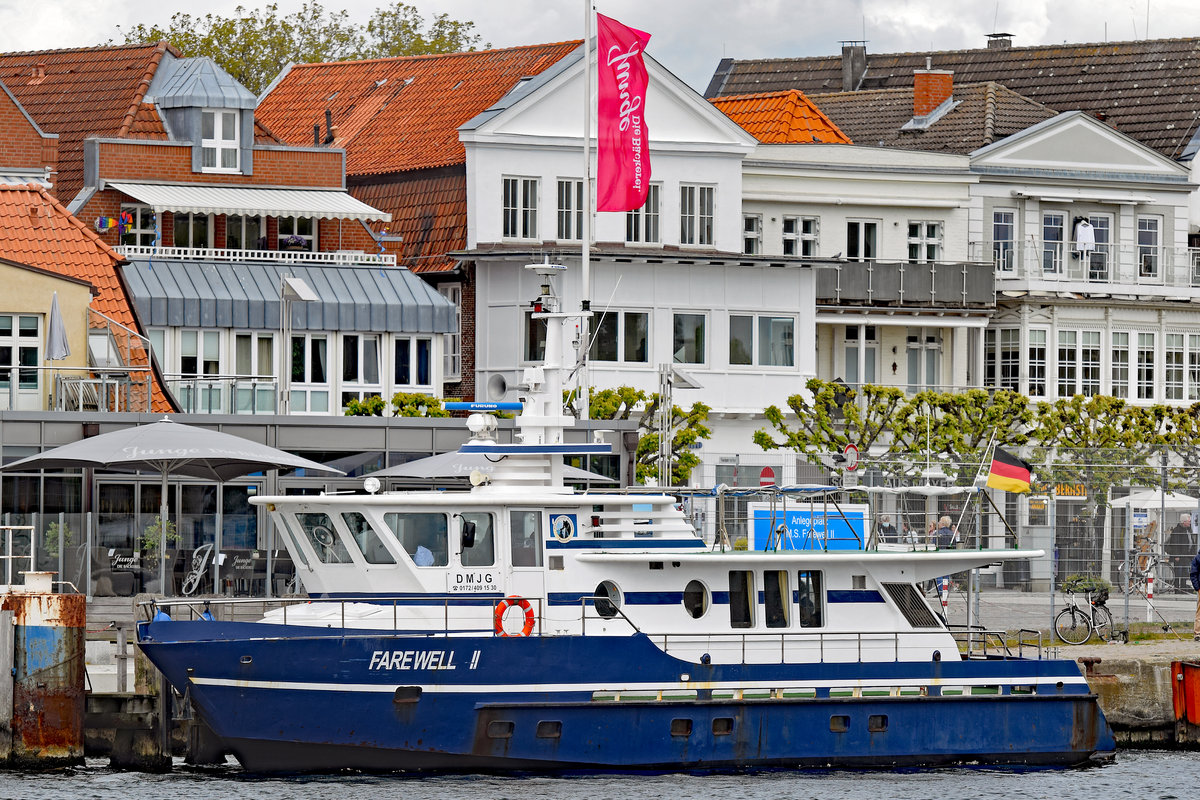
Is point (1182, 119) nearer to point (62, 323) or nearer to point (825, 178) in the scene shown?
point (825, 178)

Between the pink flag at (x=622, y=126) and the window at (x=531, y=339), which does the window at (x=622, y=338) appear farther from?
the pink flag at (x=622, y=126)

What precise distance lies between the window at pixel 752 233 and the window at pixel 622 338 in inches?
183

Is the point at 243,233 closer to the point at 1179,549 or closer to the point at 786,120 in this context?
the point at 786,120

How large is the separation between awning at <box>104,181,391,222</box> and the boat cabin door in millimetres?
22687

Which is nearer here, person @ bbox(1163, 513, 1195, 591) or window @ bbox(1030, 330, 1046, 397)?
person @ bbox(1163, 513, 1195, 591)

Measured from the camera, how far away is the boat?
30266 mm

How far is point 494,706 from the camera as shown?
3047 cm

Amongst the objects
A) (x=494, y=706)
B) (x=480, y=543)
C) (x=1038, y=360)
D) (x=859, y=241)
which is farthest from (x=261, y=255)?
(x=494, y=706)

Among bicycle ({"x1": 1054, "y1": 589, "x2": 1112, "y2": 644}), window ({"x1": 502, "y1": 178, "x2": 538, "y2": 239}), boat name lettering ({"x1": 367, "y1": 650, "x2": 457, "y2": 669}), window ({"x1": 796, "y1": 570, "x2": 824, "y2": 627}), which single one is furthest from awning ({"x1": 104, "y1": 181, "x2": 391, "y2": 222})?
window ({"x1": 796, "y1": 570, "x2": 824, "y2": 627})

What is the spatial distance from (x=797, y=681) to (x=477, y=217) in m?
24.9

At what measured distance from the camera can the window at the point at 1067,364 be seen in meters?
60.4

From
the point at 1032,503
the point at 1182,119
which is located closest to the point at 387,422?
the point at 1032,503

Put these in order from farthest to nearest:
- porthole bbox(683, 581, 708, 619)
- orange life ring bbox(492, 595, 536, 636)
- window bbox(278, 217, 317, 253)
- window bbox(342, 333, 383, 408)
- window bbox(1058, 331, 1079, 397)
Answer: window bbox(1058, 331, 1079, 397), window bbox(278, 217, 317, 253), window bbox(342, 333, 383, 408), porthole bbox(683, 581, 708, 619), orange life ring bbox(492, 595, 536, 636)

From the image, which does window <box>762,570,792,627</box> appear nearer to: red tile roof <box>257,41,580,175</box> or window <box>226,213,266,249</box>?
window <box>226,213,266,249</box>
